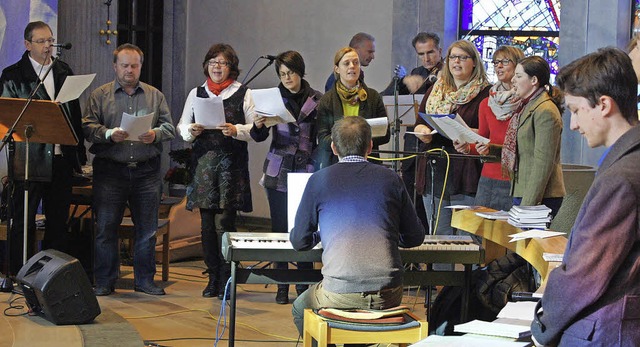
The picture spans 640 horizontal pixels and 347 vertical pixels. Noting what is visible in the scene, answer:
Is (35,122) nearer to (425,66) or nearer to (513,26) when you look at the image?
(425,66)

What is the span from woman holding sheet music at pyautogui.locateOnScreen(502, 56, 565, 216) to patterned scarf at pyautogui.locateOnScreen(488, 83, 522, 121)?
387mm

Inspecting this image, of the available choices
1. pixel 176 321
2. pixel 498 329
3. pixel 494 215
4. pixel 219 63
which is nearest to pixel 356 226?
pixel 494 215

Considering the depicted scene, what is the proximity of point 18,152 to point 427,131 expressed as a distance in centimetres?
269

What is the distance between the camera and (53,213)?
709 cm

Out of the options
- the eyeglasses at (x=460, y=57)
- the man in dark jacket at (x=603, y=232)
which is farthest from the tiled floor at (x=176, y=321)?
the man in dark jacket at (x=603, y=232)

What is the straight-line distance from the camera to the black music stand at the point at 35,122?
622 cm

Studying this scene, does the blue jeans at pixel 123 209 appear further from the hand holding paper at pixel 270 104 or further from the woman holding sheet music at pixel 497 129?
the woman holding sheet music at pixel 497 129

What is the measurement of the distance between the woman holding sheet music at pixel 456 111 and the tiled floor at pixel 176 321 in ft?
2.50

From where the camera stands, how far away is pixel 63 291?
18.0ft

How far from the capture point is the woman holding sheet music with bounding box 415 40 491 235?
6.52 metres

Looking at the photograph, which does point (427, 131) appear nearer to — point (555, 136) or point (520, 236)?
point (555, 136)

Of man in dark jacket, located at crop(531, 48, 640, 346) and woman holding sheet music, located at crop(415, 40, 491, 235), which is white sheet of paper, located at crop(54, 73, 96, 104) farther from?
man in dark jacket, located at crop(531, 48, 640, 346)

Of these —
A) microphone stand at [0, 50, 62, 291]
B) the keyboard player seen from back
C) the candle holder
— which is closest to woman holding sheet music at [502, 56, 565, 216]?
the keyboard player seen from back

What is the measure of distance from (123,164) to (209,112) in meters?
0.82
